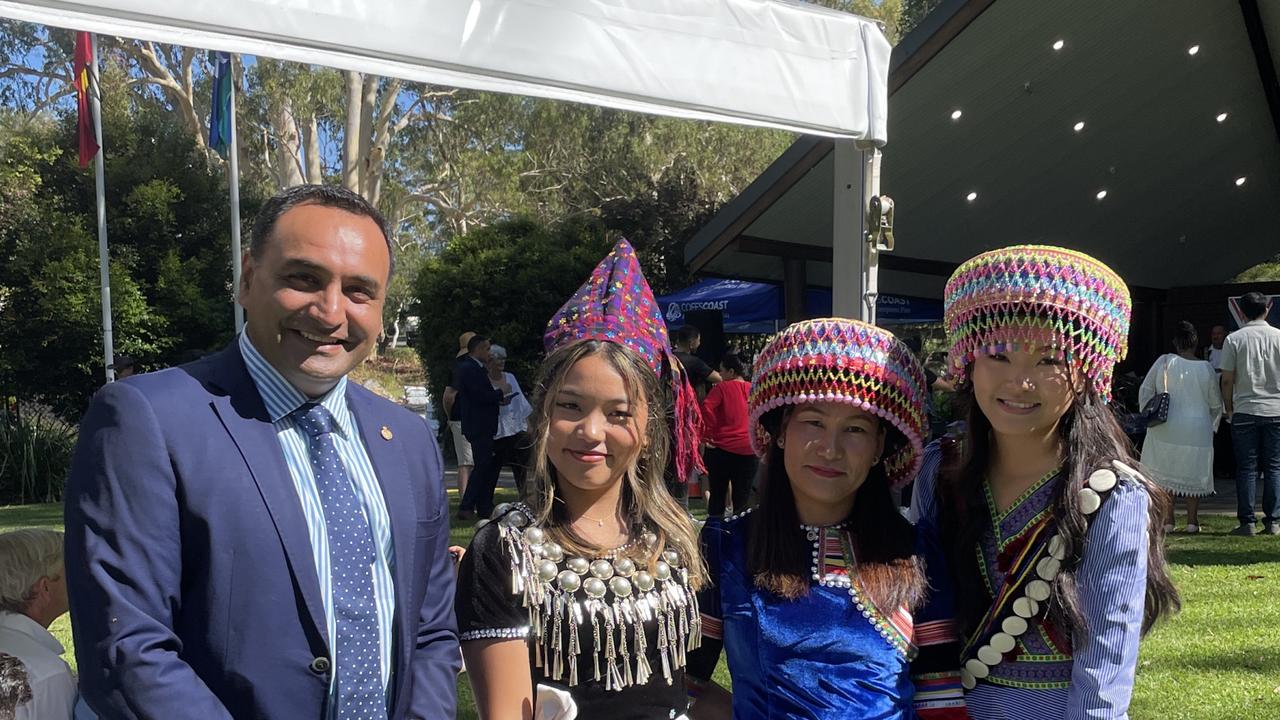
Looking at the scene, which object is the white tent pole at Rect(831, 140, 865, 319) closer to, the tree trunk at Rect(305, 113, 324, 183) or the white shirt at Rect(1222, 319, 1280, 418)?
the white shirt at Rect(1222, 319, 1280, 418)

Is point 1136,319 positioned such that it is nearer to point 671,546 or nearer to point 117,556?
point 671,546

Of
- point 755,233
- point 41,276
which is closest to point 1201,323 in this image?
point 755,233

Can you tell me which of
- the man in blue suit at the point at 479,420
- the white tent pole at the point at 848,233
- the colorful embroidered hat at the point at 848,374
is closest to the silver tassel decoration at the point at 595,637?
the colorful embroidered hat at the point at 848,374

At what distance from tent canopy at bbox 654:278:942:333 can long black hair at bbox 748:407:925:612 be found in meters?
10.2

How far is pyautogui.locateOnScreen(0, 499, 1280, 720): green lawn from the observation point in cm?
446

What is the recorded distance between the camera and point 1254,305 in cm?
802

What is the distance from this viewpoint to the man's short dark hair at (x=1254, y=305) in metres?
7.97

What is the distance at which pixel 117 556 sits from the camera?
154 centimetres

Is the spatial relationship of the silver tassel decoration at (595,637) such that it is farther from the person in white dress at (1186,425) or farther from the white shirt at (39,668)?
the person in white dress at (1186,425)

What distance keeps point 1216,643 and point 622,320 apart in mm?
4401

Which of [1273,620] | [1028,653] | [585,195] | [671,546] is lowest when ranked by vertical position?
[1273,620]

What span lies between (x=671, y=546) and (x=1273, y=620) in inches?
190

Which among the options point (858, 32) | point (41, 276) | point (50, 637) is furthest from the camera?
point (41, 276)

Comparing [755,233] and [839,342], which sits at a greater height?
[755,233]
